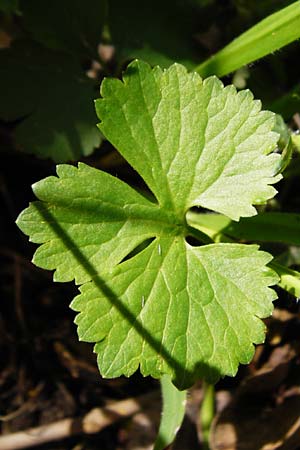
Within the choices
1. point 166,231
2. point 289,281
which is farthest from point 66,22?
point 289,281

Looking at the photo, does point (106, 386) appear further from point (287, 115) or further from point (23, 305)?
point (287, 115)

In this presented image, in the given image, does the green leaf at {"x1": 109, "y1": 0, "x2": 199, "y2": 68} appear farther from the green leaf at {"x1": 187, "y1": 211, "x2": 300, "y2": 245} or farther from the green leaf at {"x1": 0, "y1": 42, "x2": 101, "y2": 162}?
the green leaf at {"x1": 187, "y1": 211, "x2": 300, "y2": 245}

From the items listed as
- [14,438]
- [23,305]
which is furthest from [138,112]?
[14,438]

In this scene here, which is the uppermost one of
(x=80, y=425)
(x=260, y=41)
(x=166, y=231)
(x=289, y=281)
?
(x=260, y=41)

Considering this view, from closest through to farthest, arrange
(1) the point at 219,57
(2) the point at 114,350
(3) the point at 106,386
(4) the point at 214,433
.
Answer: (2) the point at 114,350
(1) the point at 219,57
(4) the point at 214,433
(3) the point at 106,386

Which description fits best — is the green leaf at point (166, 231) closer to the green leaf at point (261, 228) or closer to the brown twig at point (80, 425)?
the green leaf at point (261, 228)

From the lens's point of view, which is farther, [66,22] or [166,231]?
[66,22]

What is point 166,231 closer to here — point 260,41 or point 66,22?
point 260,41

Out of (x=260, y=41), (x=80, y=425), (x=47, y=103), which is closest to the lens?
(x=260, y=41)
